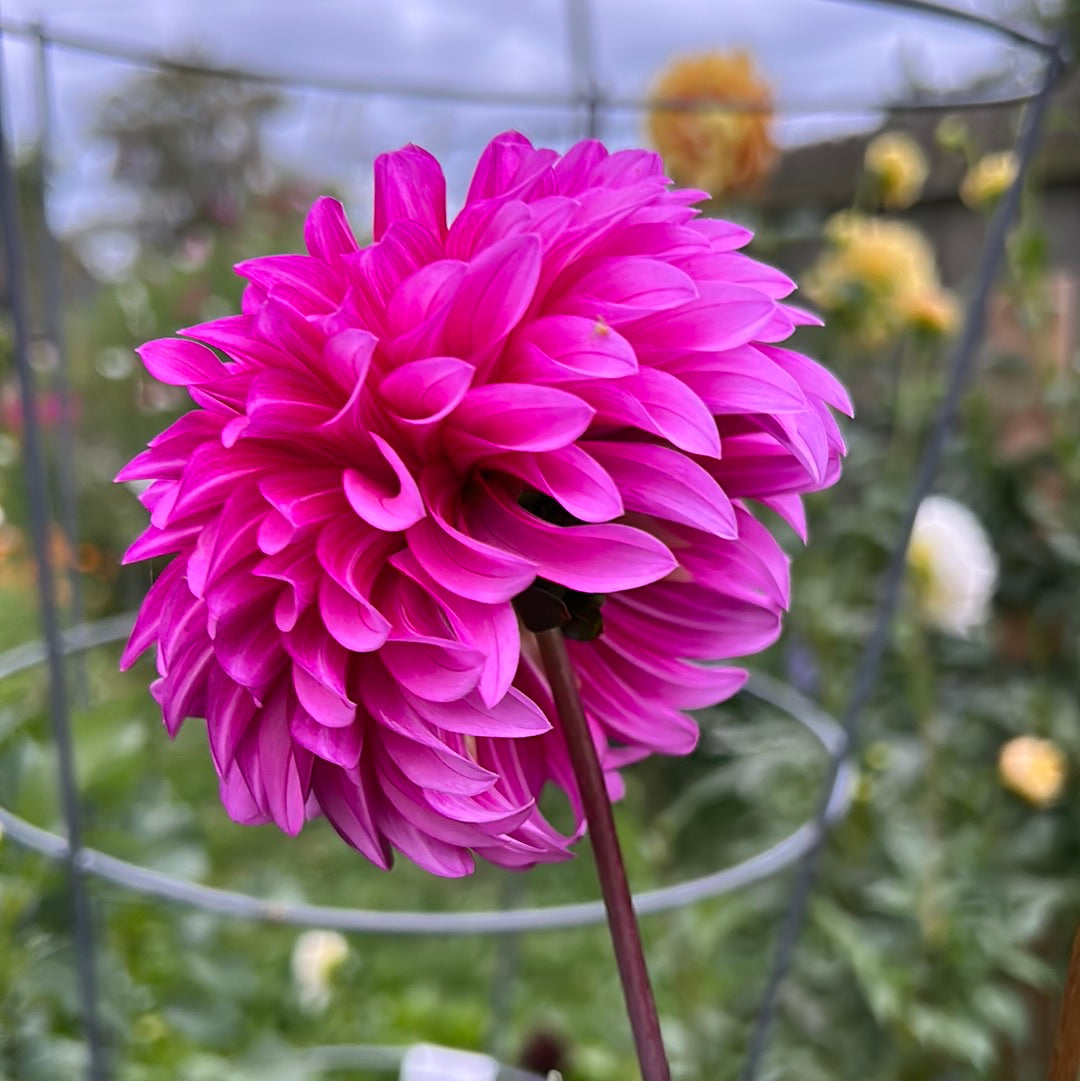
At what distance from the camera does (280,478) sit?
0.19 meters

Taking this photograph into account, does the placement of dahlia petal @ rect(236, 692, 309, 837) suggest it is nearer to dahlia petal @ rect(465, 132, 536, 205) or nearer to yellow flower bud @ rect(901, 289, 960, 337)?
dahlia petal @ rect(465, 132, 536, 205)

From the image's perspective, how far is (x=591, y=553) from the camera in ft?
0.58

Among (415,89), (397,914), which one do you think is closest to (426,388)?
(397,914)

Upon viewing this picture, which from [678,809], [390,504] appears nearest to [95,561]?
[678,809]

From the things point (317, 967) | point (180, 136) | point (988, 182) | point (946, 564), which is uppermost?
point (180, 136)

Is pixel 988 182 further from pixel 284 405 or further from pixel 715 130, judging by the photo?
pixel 284 405

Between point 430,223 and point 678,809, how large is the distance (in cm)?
78

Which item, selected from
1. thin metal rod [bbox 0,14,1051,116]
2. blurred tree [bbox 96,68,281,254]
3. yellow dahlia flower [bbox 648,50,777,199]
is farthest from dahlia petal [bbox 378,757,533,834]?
blurred tree [bbox 96,68,281,254]

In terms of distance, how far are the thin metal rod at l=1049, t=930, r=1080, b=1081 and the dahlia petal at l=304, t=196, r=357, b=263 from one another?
17 centimetres

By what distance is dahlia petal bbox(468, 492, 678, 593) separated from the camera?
0.17 meters

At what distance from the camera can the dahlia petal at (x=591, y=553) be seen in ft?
0.56

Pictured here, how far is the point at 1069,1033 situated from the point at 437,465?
0.14m

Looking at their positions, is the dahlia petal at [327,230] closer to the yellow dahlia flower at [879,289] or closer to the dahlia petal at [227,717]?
the dahlia petal at [227,717]

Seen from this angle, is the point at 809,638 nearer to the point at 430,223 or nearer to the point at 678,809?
the point at 678,809
